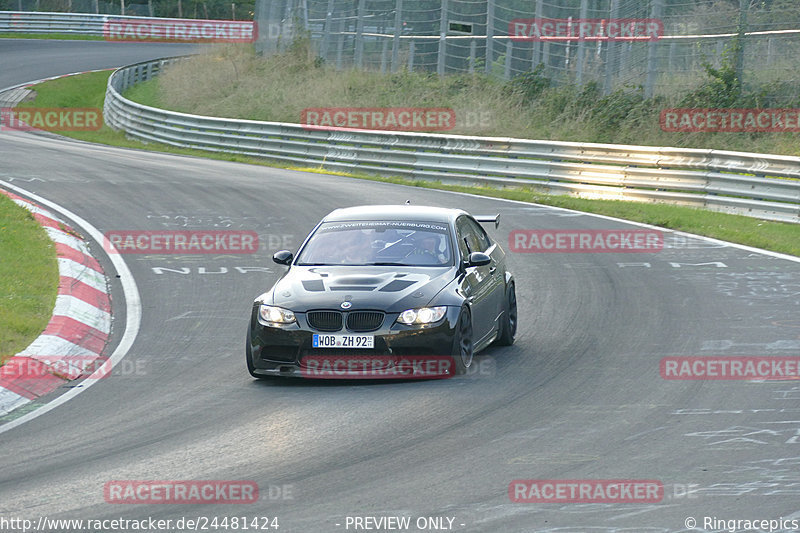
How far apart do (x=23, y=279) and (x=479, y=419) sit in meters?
7.27

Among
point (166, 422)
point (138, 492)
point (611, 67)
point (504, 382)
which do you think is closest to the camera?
point (138, 492)

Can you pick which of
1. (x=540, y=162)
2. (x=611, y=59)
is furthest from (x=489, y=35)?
(x=540, y=162)

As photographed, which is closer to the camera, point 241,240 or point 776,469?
point 776,469

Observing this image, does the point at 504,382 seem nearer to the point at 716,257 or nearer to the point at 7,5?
the point at 716,257

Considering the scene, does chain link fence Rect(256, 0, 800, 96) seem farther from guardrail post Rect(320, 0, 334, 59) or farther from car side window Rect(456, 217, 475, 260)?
car side window Rect(456, 217, 475, 260)

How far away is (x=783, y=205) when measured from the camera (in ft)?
64.0

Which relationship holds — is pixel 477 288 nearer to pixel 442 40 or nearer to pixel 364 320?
pixel 364 320

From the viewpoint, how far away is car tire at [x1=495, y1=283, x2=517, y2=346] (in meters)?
11.5

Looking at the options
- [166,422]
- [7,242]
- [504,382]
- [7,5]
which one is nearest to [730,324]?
[504,382]

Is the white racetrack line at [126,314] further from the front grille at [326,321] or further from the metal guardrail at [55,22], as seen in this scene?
the metal guardrail at [55,22]

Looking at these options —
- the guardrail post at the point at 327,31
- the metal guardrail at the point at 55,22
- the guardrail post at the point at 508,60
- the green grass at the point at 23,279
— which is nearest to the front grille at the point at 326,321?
the green grass at the point at 23,279

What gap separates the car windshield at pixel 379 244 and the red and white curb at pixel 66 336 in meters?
2.37

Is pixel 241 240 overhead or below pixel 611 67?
below

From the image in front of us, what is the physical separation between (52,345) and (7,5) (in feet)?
192
